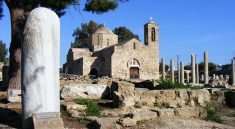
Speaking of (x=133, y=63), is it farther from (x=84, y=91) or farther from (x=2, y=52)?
(x=84, y=91)

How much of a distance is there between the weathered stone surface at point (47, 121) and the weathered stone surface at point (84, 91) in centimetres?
456

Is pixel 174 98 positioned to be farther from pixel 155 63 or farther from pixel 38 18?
pixel 155 63

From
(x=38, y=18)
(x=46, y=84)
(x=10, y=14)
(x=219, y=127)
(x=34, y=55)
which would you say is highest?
(x=10, y=14)

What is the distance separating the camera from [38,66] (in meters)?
6.99

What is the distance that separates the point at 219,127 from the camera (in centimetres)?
856

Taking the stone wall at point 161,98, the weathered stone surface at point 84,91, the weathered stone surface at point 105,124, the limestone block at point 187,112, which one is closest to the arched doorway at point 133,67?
the stone wall at point 161,98

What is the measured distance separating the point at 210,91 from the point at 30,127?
26.2 ft

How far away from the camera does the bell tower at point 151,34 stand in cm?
5189

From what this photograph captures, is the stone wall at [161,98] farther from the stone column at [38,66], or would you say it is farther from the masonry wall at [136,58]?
the masonry wall at [136,58]

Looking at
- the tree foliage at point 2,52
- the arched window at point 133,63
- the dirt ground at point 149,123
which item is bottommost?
the dirt ground at point 149,123

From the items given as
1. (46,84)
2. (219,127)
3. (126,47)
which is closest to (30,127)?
(46,84)

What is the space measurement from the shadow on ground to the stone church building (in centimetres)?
4072

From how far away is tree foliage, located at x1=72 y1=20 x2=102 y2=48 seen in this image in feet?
240

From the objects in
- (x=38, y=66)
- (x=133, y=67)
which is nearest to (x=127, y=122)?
(x=38, y=66)
